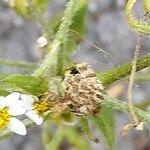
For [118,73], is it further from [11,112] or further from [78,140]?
[78,140]

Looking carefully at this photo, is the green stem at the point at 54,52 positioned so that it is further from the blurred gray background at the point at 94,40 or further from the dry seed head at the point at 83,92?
the blurred gray background at the point at 94,40

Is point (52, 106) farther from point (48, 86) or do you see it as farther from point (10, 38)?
point (10, 38)

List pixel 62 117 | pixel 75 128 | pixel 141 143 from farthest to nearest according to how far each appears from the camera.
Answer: pixel 141 143 < pixel 75 128 < pixel 62 117

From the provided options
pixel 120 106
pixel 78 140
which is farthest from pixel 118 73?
pixel 78 140

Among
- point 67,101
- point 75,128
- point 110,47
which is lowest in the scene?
point 67,101

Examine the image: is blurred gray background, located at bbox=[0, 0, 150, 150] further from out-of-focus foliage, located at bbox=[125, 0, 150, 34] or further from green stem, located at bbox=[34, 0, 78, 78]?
out-of-focus foliage, located at bbox=[125, 0, 150, 34]

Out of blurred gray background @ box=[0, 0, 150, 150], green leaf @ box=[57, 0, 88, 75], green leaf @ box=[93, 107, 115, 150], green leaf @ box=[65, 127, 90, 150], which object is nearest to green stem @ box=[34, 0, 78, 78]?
green leaf @ box=[57, 0, 88, 75]

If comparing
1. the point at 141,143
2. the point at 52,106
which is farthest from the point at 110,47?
the point at 52,106
